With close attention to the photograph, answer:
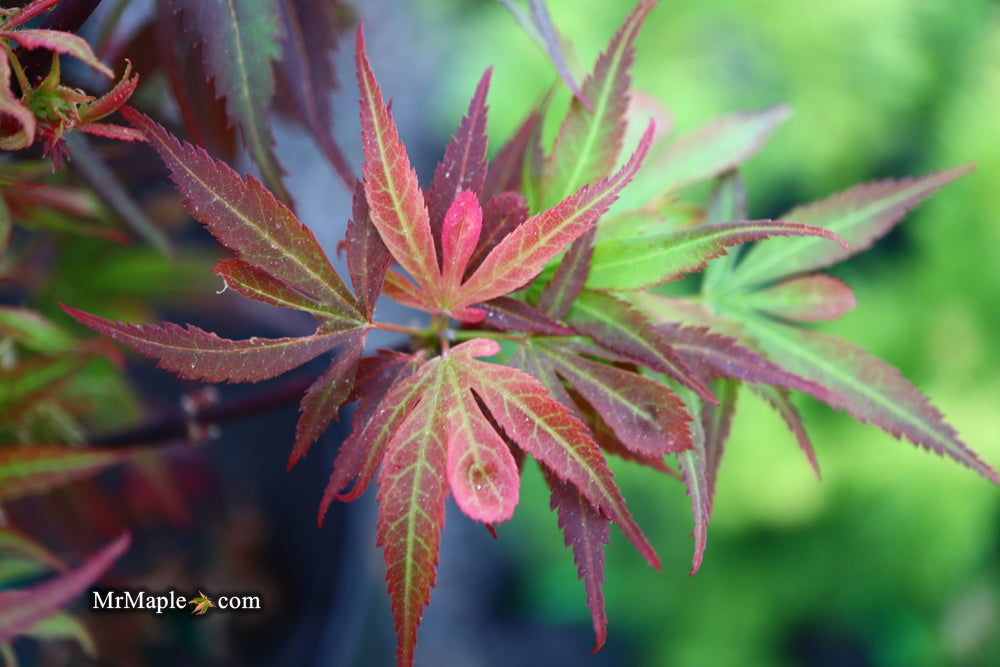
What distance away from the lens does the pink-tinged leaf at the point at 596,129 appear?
33 cm

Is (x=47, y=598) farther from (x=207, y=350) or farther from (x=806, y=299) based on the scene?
(x=806, y=299)

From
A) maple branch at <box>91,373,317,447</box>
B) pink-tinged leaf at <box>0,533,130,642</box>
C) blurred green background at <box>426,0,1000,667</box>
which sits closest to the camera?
pink-tinged leaf at <box>0,533,130,642</box>

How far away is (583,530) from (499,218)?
13cm

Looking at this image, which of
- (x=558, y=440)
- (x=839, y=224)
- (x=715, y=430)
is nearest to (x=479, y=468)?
(x=558, y=440)

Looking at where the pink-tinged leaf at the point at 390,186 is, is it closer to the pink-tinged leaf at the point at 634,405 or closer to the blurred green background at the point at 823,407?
the pink-tinged leaf at the point at 634,405

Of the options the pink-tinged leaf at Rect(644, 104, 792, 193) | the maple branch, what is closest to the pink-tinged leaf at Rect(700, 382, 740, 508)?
the pink-tinged leaf at Rect(644, 104, 792, 193)

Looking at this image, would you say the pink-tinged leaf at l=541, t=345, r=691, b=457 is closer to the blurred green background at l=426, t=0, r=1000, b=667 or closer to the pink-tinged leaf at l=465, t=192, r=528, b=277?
the pink-tinged leaf at l=465, t=192, r=528, b=277

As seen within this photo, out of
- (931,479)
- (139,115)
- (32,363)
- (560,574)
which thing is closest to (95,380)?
(32,363)

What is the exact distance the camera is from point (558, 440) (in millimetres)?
275

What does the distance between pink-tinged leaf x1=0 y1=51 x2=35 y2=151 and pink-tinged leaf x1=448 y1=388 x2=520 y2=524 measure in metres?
0.16

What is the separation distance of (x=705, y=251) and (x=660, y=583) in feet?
3.59

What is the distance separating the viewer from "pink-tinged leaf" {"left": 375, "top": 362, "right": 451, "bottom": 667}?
0.88ft

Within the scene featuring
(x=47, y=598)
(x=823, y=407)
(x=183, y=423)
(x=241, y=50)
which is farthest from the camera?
(x=823, y=407)

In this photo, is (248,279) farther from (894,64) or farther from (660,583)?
(894,64)
